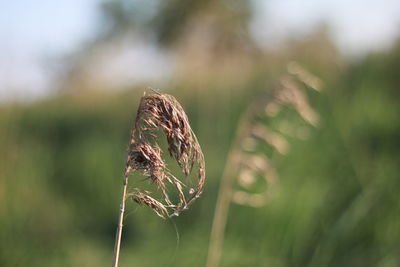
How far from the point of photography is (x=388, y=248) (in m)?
4.16

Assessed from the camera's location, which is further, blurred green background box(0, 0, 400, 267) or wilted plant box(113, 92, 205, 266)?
blurred green background box(0, 0, 400, 267)

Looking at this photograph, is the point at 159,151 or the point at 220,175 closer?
the point at 159,151

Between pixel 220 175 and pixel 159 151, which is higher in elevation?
pixel 159 151

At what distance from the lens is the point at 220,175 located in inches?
211

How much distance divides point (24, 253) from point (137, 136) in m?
4.18

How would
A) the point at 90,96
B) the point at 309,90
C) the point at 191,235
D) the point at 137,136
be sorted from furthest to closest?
the point at 90,96
the point at 309,90
the point at 191,235
the point at 137,136

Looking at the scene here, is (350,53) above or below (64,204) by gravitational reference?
above

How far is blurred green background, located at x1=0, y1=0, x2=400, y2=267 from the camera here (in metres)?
4.40

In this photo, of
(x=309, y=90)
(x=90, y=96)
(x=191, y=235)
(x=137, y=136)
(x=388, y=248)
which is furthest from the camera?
(x=90, y=96)

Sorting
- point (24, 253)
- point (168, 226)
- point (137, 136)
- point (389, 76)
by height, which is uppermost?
point (389, 76)

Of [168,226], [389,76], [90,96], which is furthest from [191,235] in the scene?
[90,96]

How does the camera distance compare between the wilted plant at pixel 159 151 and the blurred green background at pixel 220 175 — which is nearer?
the wilted plant at pixel 159 151

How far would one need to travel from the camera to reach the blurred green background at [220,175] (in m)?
4.40

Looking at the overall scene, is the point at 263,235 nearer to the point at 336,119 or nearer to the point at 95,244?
the point at 336,119
